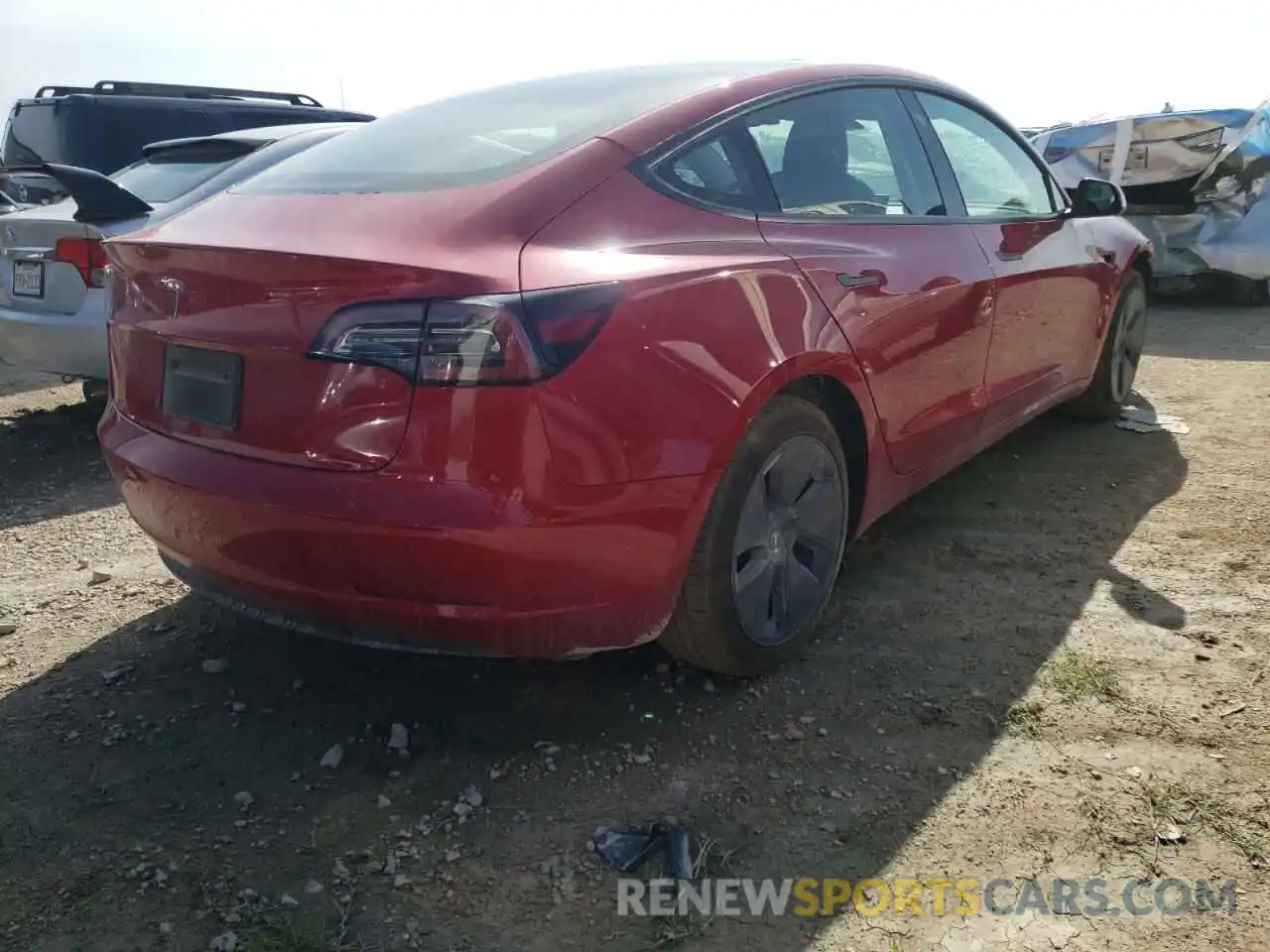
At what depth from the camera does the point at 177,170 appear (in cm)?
540

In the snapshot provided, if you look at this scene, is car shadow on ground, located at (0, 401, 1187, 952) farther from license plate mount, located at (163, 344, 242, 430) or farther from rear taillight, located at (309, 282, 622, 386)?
rear taillight, located at (309, 282, 622, 386)

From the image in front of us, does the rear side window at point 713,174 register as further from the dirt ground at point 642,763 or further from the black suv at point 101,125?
the black suv at point 101,125

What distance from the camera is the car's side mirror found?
429cm

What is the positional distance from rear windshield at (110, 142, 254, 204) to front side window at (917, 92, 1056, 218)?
3.49 m

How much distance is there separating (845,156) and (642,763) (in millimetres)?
1811

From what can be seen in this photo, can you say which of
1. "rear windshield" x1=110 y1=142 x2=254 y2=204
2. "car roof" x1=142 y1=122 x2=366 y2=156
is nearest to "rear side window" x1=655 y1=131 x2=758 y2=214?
"car roof" x1=142 y1=122 x2=366 y2=156

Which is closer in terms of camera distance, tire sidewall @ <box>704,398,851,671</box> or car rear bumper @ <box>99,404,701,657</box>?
car rear bumper @ <box>99,404,701,657</box>

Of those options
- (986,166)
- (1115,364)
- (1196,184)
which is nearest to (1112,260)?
(1115,364)

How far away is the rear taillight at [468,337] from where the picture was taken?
2.05 metres

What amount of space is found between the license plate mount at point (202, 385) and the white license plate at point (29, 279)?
2974mm

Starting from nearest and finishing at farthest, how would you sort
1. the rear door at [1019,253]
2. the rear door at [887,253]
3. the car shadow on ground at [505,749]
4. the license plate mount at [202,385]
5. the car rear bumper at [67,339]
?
the car shadow on ground at [505,749] → the license plate mount at [202,385] → the rear door at [887,253] → the rear door at [1019,253] → the car rear bumper at [67,339]

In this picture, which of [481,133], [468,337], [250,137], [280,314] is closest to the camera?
[468,337]

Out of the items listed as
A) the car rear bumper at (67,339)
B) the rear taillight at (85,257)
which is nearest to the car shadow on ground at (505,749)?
the car rear bumper at (67,339)

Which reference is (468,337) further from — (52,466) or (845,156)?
(52,466)
